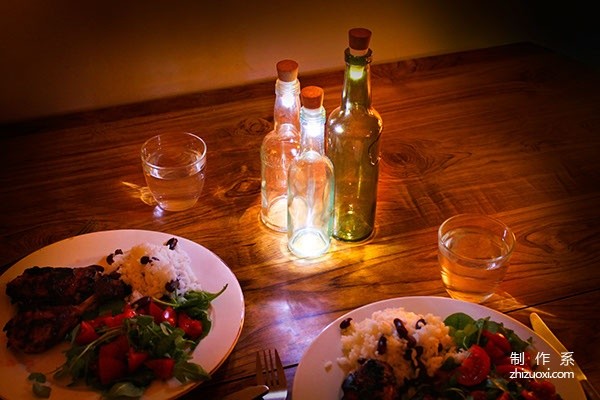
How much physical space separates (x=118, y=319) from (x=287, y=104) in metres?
0.65

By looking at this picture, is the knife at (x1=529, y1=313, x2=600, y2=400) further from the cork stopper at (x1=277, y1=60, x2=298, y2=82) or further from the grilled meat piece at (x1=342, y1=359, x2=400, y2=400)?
the cork stopper at (x1=277, y1=60, x2=298, y2=82)

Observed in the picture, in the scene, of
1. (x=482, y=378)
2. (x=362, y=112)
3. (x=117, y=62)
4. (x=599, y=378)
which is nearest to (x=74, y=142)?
(x=117, y=62)

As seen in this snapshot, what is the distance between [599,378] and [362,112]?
685 mm

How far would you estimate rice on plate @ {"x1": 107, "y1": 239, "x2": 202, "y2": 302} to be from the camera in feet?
4.28

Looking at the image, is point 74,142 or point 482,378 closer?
point 482,378

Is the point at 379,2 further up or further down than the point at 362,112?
further down

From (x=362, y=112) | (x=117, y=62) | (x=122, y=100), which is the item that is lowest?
(x=122, y=100)

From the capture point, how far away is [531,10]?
2.72 meters

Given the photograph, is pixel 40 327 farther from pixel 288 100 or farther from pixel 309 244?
pixel 288 100

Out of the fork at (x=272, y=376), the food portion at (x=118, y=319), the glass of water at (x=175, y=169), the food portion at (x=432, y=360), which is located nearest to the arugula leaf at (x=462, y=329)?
the food portion at (x=432, y=360)

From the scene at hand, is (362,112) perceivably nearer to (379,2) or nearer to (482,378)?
(482,378)

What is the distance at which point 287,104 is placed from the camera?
1.59m

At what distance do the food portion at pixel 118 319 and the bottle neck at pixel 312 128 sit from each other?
344 millimetres

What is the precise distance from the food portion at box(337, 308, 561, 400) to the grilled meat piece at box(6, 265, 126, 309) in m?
0.49
